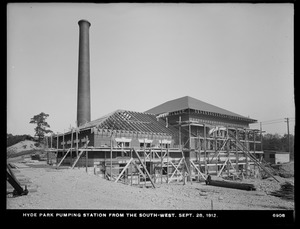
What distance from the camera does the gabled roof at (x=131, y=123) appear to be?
68.4 feet

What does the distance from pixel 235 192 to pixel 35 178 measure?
13.6m

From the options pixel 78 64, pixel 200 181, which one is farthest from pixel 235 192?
Answer: pixel 78 64

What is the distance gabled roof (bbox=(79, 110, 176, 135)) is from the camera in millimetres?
20844

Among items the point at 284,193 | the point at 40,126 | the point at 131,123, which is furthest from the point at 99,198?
the point at 40,126

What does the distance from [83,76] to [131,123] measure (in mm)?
9513

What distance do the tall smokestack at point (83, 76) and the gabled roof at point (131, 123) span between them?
349 centimetres

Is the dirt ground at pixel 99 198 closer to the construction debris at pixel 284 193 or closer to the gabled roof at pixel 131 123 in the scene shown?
the construction debris at pixel 284 193

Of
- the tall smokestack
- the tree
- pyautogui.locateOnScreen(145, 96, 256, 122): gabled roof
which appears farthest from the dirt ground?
the tree

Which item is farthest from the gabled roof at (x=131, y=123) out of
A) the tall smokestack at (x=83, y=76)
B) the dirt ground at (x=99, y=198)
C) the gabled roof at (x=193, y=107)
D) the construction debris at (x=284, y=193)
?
the construction debris at (x=284, y=193)

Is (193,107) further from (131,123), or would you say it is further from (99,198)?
(99,198)

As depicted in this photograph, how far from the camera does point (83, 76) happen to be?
27406 millimetres
